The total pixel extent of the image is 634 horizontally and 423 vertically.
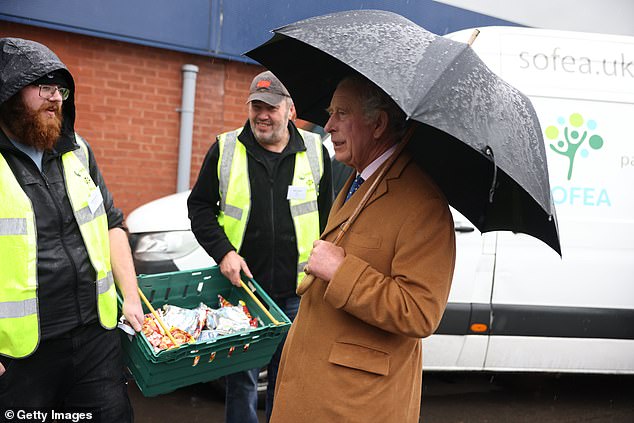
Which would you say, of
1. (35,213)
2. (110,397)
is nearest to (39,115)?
(35,213)

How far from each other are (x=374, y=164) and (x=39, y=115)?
123 centimetres

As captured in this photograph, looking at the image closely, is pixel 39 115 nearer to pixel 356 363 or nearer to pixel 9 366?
pixel 9 366

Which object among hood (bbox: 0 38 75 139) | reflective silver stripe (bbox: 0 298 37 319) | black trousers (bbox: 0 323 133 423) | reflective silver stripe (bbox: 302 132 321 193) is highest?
hood (bbox: 0 38 75 139)

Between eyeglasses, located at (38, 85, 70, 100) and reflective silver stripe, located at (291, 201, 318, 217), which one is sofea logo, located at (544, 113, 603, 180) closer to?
reflective silver stripe, located at (291, 201, 318, 217)

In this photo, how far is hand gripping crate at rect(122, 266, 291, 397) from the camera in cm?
266

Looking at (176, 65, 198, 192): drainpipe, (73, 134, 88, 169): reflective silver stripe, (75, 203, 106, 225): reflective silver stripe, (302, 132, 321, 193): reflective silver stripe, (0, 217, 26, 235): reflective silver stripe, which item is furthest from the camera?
(176, 65, 198, 192): drainpipe

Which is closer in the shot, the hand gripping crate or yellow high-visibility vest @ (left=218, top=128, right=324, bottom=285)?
the hand gripping crate

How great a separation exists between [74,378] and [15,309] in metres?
0.41

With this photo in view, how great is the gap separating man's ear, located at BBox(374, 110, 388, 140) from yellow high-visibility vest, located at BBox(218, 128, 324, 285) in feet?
4.35

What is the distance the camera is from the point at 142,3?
7141mm

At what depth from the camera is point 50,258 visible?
7.87 feet

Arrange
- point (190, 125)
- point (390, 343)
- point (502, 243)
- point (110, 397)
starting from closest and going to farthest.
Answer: point (390, 343)
point (110, 397)
point (502, 243)
point (190, 125)

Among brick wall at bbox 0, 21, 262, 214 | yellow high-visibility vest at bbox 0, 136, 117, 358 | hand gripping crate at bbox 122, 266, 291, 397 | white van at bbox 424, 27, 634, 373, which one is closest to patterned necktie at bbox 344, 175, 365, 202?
hand gripping crate at bbox 122, 266, 291, 397

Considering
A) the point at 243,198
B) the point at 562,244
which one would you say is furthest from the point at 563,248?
the point at 243,198
